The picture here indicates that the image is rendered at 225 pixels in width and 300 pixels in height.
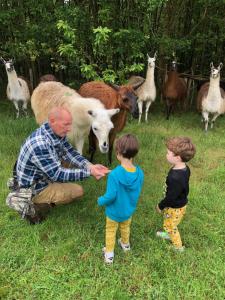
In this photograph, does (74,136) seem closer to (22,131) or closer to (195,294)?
(22,131)

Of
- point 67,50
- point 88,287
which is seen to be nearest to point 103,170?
point 88,287

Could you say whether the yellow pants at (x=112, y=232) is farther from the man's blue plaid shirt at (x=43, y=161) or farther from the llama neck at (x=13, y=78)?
the llama neck at (x=13, y=78)

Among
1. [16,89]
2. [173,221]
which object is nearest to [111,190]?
[173,221]

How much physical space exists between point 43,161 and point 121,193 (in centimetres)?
91

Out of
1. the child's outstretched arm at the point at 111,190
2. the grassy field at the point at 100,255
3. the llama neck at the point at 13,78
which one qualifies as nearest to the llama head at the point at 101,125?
the grassy field at the point at 100,255

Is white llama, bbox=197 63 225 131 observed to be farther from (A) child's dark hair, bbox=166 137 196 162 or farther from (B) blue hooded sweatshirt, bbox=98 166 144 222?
(B) blue hooded sweatshirt, bbox=98 166 144 222

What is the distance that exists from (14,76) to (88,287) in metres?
6.07

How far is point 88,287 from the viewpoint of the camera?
3.38 metres

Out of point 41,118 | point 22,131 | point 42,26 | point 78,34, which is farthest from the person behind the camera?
point 42,26

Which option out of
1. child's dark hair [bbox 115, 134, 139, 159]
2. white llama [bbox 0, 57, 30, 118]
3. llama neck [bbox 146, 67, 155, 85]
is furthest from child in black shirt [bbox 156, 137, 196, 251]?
white llama [bbox 0, 57, 30, 118]

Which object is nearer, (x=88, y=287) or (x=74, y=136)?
(x=88, y=287)

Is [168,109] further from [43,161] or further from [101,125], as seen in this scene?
[43,161]

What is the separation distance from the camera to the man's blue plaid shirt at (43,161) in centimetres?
367

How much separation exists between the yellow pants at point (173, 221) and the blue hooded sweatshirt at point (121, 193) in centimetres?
48
